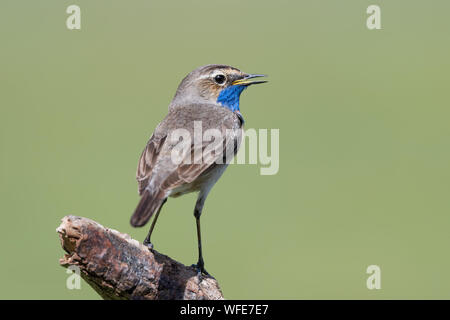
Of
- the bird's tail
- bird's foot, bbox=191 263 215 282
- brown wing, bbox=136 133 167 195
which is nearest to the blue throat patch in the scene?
brown wing, bbox=136 133 167 195

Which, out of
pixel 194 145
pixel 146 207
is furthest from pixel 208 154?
pixel 146 207

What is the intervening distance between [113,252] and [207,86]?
3215 mm

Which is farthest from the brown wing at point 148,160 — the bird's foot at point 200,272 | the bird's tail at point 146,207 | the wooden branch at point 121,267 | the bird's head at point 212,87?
the bird's head at point 212,87

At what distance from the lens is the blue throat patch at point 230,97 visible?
27.6 ft

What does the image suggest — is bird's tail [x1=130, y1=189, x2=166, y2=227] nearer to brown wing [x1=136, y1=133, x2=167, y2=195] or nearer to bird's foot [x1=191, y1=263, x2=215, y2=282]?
brown wing [x1=136, y1=133, x2=167, y2=195]

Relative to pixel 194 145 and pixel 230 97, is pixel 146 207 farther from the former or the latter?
pixel 230 97

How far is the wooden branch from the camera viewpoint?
5469 millimetres

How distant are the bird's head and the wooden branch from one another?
2490mm

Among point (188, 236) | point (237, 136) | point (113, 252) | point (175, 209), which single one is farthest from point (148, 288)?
point (175, 209)

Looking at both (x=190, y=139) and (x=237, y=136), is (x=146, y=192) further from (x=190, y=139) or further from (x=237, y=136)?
(x=237, y=136)

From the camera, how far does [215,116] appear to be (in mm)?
7742

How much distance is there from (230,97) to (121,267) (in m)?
3.32

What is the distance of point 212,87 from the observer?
8.38 m
